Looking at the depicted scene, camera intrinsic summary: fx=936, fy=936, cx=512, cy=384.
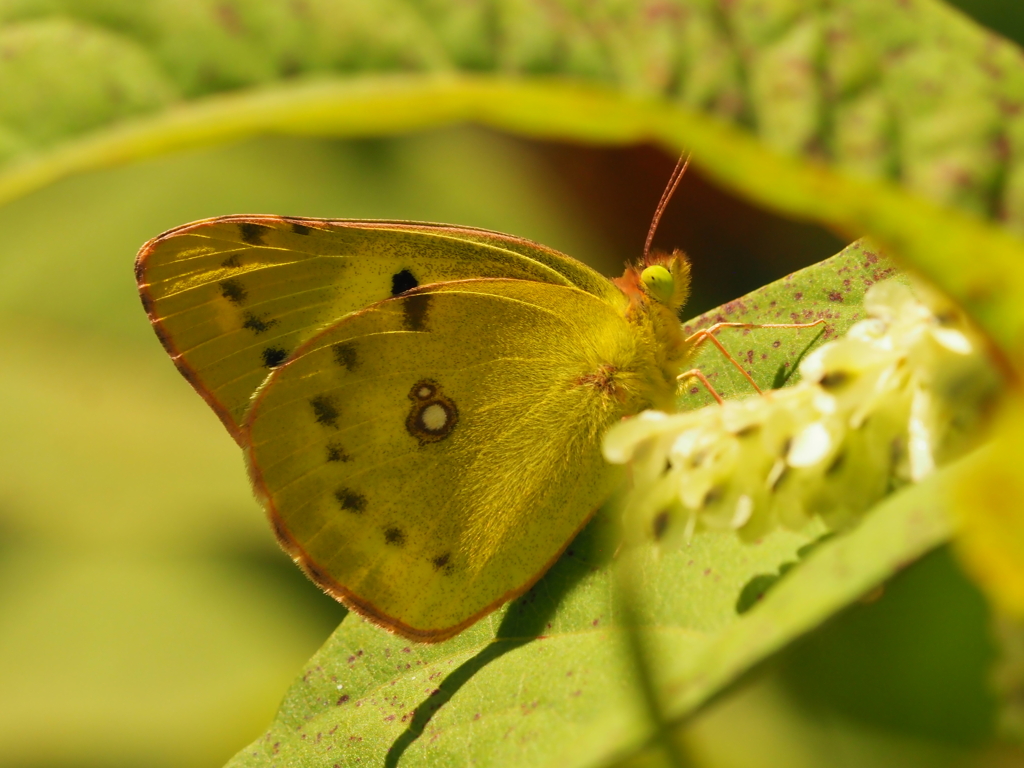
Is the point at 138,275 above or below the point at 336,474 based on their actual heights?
above

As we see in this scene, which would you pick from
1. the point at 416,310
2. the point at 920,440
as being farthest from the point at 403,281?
the point at 920,440

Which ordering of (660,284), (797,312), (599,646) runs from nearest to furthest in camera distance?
(599,646)
(797,312)
(660,284)

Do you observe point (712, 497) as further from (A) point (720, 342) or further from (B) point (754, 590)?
(A) point (720, 342)

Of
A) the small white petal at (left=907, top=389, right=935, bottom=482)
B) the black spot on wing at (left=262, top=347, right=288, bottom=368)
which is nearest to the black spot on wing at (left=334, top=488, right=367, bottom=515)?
the black spot on wing at (left=262, top=347, right=288, bottom=368)

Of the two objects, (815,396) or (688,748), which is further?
(815,396)

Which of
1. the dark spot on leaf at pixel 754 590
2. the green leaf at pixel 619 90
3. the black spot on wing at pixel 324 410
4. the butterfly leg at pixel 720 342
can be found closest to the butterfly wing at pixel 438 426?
the black spot on wing at pixel 324 410

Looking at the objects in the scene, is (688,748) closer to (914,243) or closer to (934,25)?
(914,243)

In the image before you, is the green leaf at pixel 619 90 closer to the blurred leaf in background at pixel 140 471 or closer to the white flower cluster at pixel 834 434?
the white flower cluster at pixel 834 434

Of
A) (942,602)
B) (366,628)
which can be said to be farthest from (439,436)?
(942,602)
